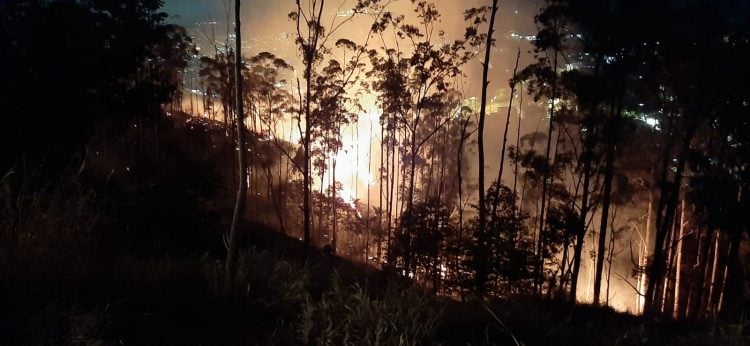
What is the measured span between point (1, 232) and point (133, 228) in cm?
266

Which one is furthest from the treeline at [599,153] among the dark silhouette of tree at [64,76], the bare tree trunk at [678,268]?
the dark silhouette of tree at [64,76]

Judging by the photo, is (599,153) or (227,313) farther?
(599,153)

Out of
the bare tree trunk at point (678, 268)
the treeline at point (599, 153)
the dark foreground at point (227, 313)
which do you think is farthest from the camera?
the bare tree trunk at point (678, 268)

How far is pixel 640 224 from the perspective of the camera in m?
32.2

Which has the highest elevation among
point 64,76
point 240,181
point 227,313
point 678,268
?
point 64,76

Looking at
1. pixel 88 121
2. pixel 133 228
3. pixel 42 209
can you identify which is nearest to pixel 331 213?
pixel 88 121

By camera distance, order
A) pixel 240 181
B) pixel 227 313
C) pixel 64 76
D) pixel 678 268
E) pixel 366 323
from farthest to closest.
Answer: pixel 678 268
pixel 64 76
pixel 240 181
pixel 227 313
pixel 366 323

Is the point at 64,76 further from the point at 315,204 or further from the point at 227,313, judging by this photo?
the point at 315,204

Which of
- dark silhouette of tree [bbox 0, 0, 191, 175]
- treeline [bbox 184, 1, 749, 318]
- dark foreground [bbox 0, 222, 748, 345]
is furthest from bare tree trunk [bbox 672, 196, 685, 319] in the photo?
dark silhouette of tree [bbox 0, 0, 191, 175]

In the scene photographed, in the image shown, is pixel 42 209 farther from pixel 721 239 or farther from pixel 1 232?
pixel 721 239

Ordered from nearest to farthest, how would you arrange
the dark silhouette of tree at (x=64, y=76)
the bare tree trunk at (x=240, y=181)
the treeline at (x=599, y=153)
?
the bare tree trunk at (x=240, y=181)
the dark silhouette of tree at (x=64, y=76)
the treeline at (x=599, y=153)

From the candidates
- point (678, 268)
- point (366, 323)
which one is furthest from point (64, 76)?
point (678, 268)

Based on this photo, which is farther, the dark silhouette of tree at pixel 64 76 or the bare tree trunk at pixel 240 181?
the dark silhouette of tree at pixel 64 76

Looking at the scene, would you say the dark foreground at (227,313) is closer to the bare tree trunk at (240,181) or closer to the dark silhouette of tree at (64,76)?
the bare tree trunk at (240,181)
